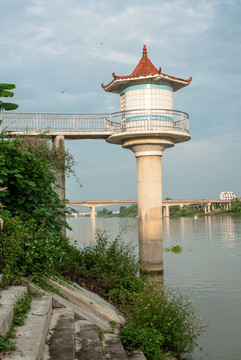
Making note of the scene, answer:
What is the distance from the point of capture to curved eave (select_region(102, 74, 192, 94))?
18.4 meters

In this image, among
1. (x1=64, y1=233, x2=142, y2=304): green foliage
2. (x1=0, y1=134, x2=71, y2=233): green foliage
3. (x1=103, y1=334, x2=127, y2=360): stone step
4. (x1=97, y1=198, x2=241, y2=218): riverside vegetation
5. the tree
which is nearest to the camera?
(x1=103, y1=334, x2=127, y2=360): stone step

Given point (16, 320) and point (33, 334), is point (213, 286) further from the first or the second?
point (33, 334)

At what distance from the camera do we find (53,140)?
1825 cm

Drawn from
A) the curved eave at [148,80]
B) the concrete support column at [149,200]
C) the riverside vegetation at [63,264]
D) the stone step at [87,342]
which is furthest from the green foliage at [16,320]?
the curved eave at [148,80]

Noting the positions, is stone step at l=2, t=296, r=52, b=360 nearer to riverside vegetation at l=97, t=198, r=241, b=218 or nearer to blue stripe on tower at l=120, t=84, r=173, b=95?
blue stripe on tower at l=120, t=84, r=173, b=95

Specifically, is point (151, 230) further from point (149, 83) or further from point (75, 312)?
point (75, 312)

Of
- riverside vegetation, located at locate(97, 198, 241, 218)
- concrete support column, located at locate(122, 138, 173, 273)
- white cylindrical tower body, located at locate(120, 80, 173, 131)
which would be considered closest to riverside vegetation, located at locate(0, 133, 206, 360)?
concrete support column, located at locate(122, 138, 173, 273)

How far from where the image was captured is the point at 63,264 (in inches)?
361

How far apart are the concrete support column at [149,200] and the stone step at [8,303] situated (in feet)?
41.3

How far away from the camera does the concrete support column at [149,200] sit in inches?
740

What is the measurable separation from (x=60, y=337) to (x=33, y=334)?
0.62 meters

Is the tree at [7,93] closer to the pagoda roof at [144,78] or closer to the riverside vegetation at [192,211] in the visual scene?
the pagoda roof at [144,78]

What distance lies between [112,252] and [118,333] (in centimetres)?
473

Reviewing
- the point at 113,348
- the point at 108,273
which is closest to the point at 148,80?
the point at 108,273
